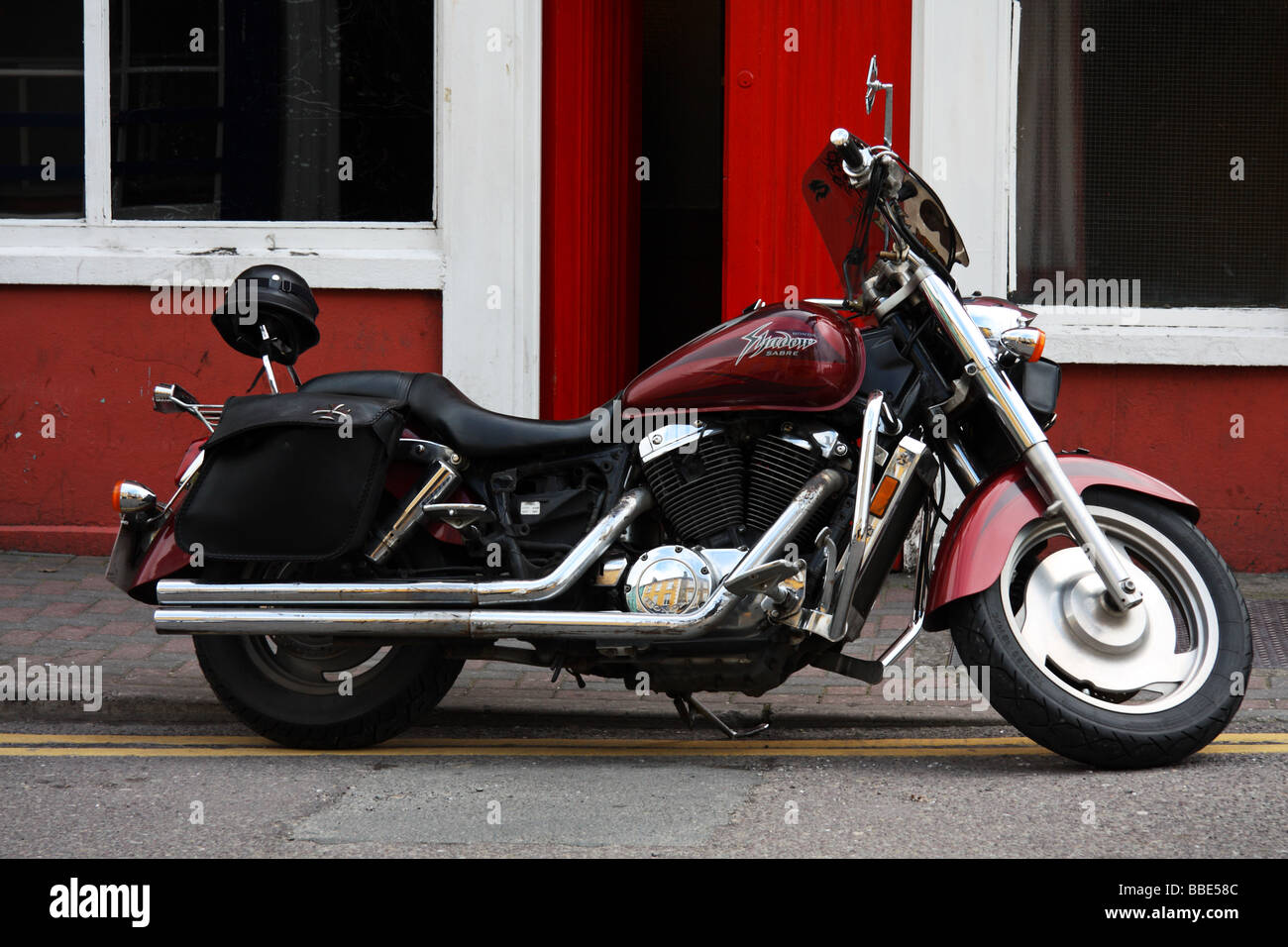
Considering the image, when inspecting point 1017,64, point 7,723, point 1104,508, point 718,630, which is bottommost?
point 7,723

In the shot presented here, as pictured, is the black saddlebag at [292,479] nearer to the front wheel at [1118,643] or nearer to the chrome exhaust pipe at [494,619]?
the chrome exhaust pipe at [494,619]

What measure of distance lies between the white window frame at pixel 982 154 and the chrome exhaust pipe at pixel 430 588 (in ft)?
11.3

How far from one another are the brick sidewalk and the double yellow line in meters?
0.26

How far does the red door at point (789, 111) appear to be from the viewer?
7422 mm

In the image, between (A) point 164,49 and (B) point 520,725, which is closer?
(B) point 520,725

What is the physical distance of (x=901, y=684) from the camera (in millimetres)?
5570

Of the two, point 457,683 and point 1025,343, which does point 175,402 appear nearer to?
point 457,683

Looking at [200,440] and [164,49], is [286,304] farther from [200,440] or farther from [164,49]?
[164,49]

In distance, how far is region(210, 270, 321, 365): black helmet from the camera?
468 cm

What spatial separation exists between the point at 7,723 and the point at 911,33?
16.2 ft

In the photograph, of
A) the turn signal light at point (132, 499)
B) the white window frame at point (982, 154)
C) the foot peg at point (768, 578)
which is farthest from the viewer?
the white window frame at point (982, 154)

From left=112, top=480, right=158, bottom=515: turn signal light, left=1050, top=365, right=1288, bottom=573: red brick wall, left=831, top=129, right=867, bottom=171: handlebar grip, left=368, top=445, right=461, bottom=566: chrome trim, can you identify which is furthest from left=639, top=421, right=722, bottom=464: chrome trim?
left=1050, top=365, right=1288, bottom=573: red brick wall
